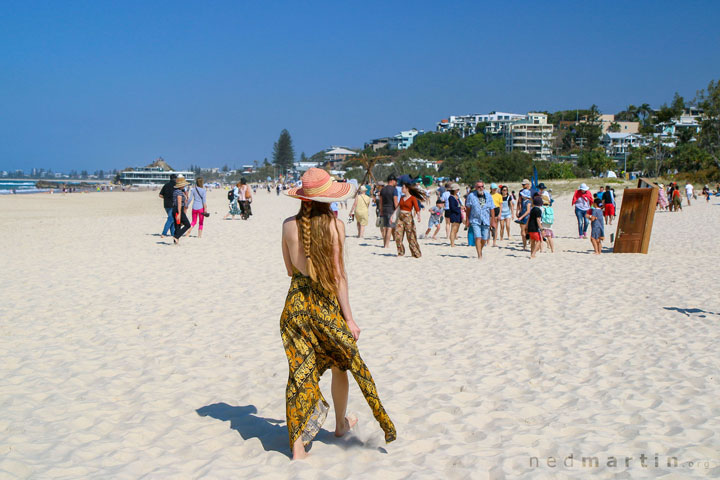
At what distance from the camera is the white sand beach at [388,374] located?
3.63 m

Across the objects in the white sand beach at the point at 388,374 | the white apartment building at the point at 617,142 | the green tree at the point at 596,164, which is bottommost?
the white sand beach at the point at 388,374

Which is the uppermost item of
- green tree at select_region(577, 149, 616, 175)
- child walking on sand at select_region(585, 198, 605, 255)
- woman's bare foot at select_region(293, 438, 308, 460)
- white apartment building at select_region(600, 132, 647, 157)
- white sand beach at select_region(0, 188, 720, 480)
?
white apartment building at select_region(600, 132, 647, 157)

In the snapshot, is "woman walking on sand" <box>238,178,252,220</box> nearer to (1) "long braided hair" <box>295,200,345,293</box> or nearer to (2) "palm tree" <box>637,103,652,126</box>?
(1) "long braided hair" <box>295,200,345,293</box>

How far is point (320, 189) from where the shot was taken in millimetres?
3453

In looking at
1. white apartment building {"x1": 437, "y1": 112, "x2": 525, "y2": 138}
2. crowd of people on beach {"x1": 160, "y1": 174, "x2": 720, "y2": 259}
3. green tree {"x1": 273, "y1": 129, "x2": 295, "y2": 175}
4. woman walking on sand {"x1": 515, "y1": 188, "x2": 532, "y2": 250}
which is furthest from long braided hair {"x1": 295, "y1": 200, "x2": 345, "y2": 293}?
green tree {"x1": 273, "y1": 129, "x2": 295, "y2": 175}

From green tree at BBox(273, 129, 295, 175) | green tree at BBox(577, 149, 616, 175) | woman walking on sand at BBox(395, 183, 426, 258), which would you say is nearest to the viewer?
woman walking on sand at BBox(395, 183, 426, 258)

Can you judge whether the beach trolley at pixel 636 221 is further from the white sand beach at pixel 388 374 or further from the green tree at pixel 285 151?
the green tree at pixel 285 151

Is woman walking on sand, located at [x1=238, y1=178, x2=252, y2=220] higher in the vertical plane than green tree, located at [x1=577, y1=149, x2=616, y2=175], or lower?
lower

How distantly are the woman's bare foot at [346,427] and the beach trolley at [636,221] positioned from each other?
36.8 feet

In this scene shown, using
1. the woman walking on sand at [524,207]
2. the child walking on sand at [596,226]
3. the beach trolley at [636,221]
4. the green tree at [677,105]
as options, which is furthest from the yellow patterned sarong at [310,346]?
the green tree at [677,105]

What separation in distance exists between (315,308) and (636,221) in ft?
38.9

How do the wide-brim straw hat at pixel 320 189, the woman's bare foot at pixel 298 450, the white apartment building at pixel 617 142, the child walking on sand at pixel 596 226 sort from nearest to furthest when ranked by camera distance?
the wide-brim straw hat at pixel 320 189
the woman's bare foot at pixel 298 450
the child walking on sand at pixel 596 226
the white apartment building at pixel 617 142

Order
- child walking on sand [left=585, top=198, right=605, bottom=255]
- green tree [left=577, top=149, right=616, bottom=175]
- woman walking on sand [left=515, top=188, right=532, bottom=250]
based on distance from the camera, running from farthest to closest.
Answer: green tree [left=577, top=149, right=616, bottom=175], woman walking on sand [left=515, top=188, right=532, bottom=250], child walking on sand [left=585, top=198, right=605, bottom=255]

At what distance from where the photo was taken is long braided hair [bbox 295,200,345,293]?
11.3 ft
